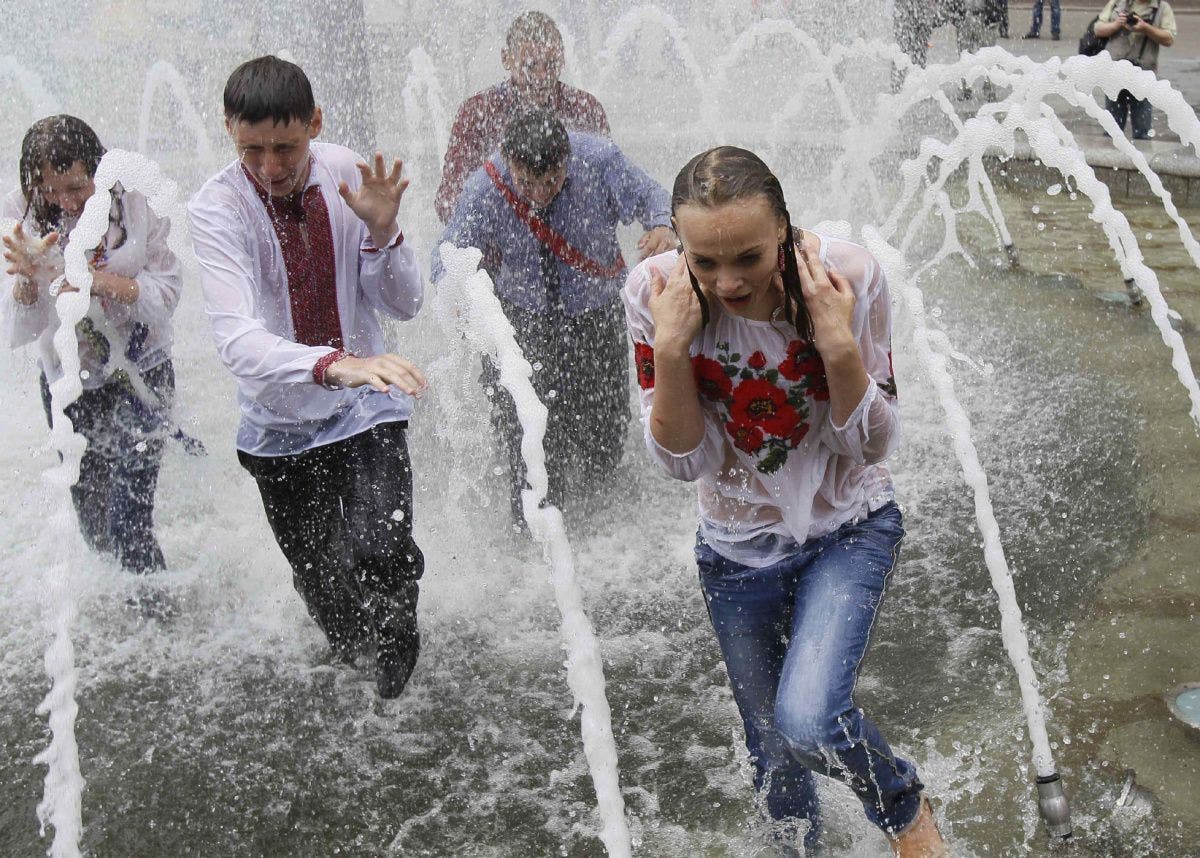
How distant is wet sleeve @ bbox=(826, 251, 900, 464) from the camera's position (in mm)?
2389

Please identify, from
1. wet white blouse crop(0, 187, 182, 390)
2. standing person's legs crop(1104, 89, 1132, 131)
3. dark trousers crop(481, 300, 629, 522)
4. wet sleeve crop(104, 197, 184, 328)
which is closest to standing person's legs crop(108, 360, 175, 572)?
wet white blouse crop(0, 187, 182, 390)

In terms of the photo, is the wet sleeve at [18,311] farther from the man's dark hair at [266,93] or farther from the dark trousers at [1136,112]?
the dark trousers at [1136,112]

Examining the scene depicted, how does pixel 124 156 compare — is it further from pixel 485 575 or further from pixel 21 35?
pixel 21 35

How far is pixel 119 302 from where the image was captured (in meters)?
3.90

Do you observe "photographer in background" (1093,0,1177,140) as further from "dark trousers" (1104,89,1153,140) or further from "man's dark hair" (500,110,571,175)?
"man's dark hair" (500,110,571,175)

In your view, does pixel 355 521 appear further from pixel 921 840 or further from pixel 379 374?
pixel 921 840

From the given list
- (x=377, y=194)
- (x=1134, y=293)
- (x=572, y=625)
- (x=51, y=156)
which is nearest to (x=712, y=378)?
(x=572, y=625)

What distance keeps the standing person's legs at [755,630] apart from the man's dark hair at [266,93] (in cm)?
143

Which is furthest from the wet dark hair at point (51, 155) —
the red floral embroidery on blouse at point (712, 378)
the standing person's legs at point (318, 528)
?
the red floral embroidery on blouse at point (712, 378)

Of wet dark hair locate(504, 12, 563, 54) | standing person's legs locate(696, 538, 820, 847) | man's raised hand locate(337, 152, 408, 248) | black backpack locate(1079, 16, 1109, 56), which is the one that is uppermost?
wet dark hair locate(504, 12, 563, 54)

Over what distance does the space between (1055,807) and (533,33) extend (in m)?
3.54

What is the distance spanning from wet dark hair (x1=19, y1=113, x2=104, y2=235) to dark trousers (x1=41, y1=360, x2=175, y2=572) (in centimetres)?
53

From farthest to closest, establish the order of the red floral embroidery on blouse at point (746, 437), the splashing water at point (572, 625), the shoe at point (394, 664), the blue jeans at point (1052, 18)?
the blue jeans at point (1052, 18), the shoe at point (394, 664), the splashing water at point (572, 625), the red floral embroidery on blouse at point (746, 437)

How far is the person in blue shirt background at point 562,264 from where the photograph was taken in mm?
4605
